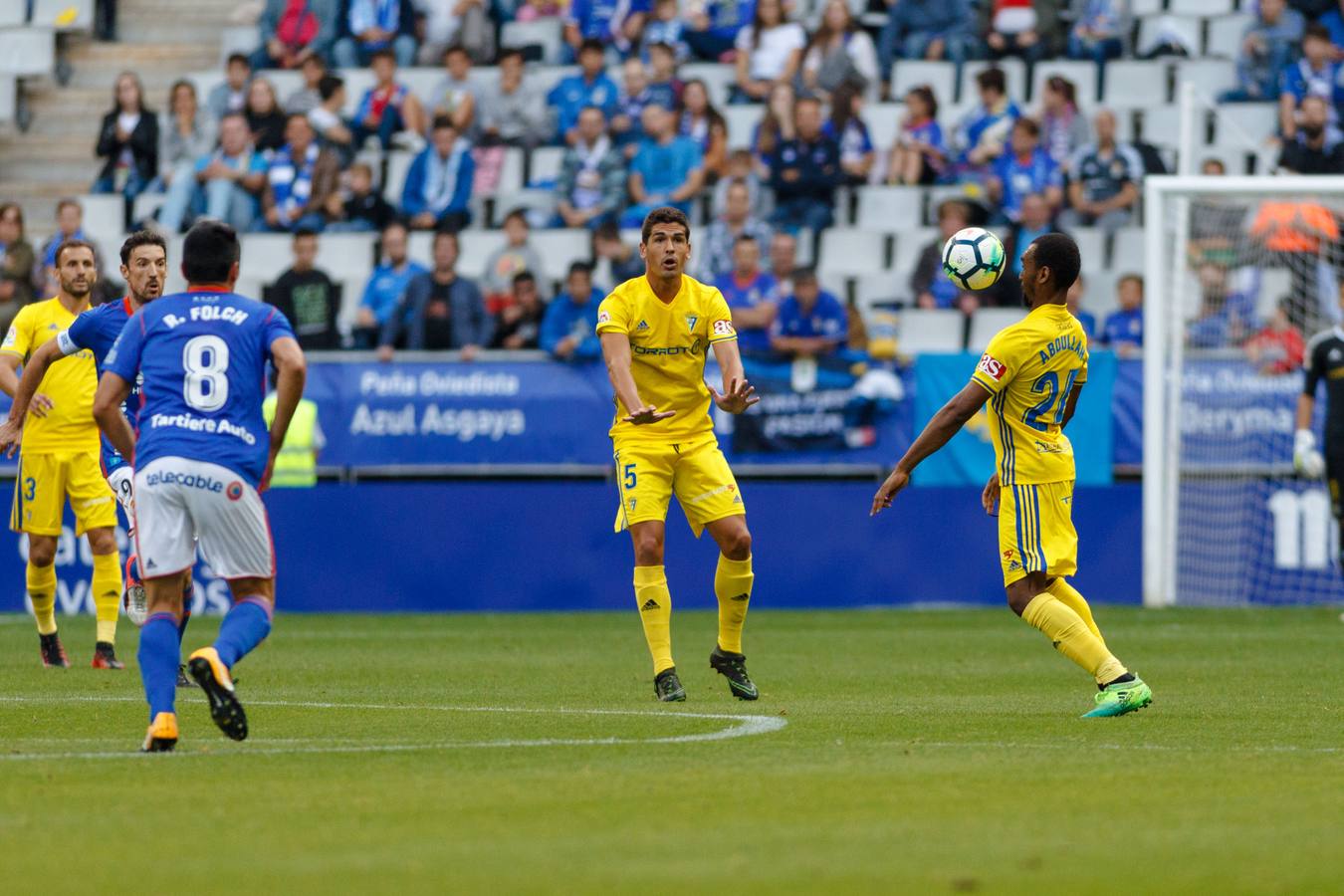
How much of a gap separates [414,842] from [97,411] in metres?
3.35

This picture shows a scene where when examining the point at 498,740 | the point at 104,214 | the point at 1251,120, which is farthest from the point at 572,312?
the point at 498,740

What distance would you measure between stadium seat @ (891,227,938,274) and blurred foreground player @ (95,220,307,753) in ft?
48.6

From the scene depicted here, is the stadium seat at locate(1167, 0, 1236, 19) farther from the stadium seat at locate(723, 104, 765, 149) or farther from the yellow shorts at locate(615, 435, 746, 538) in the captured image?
the yellow shorts at locate(615, 435, 746, 538)

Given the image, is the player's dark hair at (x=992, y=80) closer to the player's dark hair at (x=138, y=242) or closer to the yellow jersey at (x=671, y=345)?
the yellow jersey at (x=671, y=345)

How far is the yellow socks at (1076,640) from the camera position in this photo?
9.99m

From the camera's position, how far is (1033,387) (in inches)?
A: 398

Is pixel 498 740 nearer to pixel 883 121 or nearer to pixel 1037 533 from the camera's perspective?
pixel 1037 533

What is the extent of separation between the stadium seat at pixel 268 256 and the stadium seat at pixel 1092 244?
825 cm

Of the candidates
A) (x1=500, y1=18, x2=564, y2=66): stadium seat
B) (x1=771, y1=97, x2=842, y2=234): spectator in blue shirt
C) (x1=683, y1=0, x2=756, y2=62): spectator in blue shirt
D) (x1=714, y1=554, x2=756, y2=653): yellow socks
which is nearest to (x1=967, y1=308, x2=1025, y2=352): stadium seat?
(x1=771, y1=97, x2=842, y2=234): spectator in blue shirt

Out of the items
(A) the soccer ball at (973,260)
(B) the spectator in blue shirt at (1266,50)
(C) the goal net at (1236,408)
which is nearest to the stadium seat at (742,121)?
(B) the spectator in blue shirt at (1266,50)

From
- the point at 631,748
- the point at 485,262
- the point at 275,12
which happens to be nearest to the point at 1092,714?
Answer: the point at 631,748

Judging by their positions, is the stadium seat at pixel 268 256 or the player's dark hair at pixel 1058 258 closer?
the player's dark hair at pixel 1058 258

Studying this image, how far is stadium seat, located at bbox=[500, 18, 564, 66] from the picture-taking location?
2578cm

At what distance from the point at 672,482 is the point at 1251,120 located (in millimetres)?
13992
